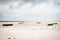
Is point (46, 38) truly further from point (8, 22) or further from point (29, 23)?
point (8, 22)

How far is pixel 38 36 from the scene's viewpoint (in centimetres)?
154

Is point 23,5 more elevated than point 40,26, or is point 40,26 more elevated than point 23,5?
point 23,5

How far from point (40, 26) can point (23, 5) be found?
420 millimetres

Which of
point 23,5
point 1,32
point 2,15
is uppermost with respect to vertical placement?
point 23,5

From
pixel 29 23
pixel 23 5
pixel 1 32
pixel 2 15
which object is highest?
pixel 23 5

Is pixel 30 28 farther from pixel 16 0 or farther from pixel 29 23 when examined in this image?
pixel 16 0

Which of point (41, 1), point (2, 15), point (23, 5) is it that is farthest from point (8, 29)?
point (41, 1)

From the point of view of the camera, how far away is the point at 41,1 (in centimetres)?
156

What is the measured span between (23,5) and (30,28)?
1.24ft

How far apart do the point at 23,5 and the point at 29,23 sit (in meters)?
0.30

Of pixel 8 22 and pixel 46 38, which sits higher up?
pixel 8 22

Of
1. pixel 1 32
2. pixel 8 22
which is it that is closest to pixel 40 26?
pixel 8 22

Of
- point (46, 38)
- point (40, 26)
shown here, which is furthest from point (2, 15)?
point (46, 38)

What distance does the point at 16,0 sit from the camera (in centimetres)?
157
